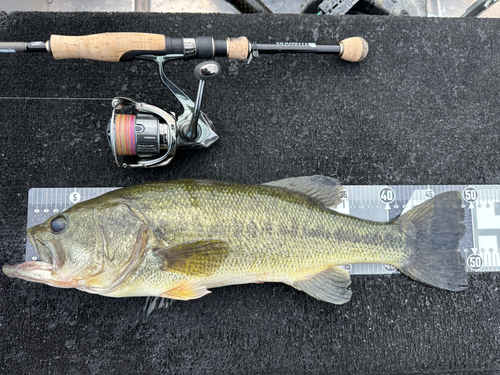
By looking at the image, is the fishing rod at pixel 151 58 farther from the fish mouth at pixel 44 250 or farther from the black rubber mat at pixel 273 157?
the fish mouth at pixel 44 250

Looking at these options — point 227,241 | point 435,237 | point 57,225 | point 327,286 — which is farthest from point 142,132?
point 435,237

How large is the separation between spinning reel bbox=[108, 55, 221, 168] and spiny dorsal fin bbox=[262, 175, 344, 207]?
51 centimetres

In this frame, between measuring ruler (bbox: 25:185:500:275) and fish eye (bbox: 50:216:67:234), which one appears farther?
measuring ruler (bbox: 25:185:500:275)

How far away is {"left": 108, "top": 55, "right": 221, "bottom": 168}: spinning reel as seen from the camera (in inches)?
70.1

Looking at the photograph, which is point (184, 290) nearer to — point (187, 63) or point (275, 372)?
point (275, 372)

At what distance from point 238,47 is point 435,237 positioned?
146 cm

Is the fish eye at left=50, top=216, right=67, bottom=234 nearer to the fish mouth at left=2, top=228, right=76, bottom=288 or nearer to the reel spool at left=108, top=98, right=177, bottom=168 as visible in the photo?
the fish mouth at left=2, top=228, right=76, bottom=288

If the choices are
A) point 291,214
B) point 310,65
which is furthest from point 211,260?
point 310,65

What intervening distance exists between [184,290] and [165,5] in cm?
226

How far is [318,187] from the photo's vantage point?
1.90 metres

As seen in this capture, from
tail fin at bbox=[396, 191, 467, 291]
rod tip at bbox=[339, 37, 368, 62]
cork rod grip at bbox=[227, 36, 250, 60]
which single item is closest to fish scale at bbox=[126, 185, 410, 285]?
tail fin at bbox=[396, 191, 467, 291]

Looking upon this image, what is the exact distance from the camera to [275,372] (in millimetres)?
2070

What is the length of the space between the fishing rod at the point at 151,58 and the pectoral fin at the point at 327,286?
0.94m

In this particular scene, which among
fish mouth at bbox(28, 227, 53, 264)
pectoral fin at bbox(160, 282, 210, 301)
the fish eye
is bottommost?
pectoral fin at bbox(160, 282, 210, 301)
